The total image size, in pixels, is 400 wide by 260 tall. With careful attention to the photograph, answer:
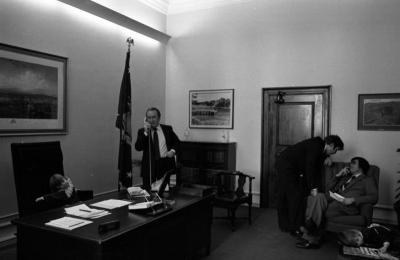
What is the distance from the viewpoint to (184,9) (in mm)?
6566

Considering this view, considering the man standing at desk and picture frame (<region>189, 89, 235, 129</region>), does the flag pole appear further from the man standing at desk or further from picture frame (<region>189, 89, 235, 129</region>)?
picture frame (<region>189, 89, 235, 129</region>)

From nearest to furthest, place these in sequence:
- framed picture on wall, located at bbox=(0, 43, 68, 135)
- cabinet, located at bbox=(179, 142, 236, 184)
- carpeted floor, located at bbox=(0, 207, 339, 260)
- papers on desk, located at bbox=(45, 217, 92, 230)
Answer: papers on desk, located at bbox=(45, 217, 92, 230)
carpeted floor, located at bbox=(0, 207, 339, 260)
framed picture on wall, located at bbox=(0, 43, 68, 135)
cabinet, located at bbox=(179, 142, 236, 184)

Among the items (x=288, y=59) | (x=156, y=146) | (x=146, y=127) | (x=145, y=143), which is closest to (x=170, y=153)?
(x=156, y=146)

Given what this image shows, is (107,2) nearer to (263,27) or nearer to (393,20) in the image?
(263,27)

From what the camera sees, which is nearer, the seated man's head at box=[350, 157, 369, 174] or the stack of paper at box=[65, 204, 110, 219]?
the stack of paper at box=[65, 204, 110, 219]

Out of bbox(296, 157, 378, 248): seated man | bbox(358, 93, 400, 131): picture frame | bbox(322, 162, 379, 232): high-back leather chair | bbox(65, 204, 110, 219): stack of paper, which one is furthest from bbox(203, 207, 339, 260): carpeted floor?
bbox(358, 93, 400, 131): picture frame

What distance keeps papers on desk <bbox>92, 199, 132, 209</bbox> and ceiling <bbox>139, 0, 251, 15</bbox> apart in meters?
4.25

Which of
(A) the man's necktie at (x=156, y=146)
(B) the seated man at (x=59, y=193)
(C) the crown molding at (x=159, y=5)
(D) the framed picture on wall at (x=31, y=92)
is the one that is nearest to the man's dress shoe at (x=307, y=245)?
(A) the man's necktie at (x=156, y=146)

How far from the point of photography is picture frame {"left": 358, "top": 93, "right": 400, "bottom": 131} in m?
4.87

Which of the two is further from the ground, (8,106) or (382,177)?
(8,106)

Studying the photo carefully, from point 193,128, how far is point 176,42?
1.79 meters

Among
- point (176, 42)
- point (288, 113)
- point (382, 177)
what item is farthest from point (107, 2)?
point (382, 177)

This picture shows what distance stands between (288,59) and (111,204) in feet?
13.0

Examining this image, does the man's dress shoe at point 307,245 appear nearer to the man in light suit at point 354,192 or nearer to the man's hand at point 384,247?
the man in light suit at point 354,192
